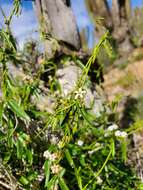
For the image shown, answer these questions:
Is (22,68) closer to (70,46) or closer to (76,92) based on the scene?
(70,46)

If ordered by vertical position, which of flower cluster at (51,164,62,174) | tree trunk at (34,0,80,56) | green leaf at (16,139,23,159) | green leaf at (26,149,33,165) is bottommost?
flower cluster at (51,164,62,174)

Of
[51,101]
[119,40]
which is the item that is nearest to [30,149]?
[51,101]

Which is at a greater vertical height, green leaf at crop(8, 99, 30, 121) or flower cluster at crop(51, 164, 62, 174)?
green leaf at crop(8, 99, 30, 121)

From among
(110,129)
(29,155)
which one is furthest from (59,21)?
(29,155)

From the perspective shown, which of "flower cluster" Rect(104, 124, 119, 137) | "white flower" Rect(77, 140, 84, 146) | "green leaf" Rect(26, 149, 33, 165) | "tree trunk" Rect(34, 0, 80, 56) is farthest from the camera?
"tree trunk" Rect(34, 0, 80, 56)

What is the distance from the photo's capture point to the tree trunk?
13.3 feet

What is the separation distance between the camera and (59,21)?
4.23 metres

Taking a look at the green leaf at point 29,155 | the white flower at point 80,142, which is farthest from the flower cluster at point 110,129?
the green leaf at point 29,155

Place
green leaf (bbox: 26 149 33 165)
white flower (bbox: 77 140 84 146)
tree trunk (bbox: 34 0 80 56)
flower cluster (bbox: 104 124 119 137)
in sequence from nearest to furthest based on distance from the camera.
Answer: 1. green leaf (bbox: 26 149 33 165)
2. white flower (bbox: 77 140 84 146)
3. flower cluster (bbox: 104 124 119 137)
4. tree trunk (bbox: 34 0 80 56)

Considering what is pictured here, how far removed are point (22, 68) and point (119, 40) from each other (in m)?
14.2

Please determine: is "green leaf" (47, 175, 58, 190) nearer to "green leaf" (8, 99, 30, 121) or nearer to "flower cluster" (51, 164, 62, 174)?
"flower cluster" (51, 164, 62, 174)

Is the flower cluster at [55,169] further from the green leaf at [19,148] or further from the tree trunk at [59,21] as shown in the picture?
the tree trunk at [59,21]

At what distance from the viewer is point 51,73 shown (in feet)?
13.9

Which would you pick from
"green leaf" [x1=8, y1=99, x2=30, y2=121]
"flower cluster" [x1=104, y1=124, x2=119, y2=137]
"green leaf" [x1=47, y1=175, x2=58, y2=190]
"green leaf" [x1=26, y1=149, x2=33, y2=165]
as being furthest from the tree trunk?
"green leaf" [x1=47, y1=175, x2=58, y2=190]
